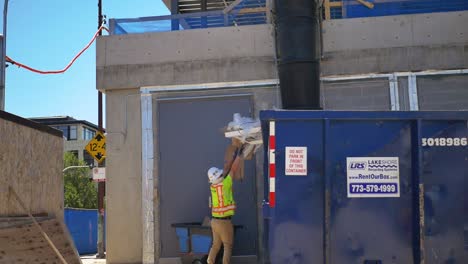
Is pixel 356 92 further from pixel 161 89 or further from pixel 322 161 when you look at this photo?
pixel 322 161

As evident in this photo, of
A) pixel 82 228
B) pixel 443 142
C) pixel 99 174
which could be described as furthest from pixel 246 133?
pixel 82 228

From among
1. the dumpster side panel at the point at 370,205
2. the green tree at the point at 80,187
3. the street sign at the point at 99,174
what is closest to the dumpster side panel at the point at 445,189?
the dumpster side panel at the point at 370,205

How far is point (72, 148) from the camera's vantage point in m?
70.5

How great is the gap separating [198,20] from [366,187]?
6754mm

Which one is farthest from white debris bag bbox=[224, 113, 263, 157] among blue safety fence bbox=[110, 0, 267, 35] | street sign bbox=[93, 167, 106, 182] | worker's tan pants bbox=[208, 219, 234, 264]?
street sign bbox=[93, 167, 106, 182]

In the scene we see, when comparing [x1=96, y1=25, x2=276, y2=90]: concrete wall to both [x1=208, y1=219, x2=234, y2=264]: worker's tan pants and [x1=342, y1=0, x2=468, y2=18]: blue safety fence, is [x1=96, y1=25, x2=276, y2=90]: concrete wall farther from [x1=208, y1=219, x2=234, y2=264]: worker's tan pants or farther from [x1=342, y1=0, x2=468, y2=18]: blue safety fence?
[x1=208, y1=219, x2=234, y2=264]: worker's tan pants

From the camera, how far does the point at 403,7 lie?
1131cm

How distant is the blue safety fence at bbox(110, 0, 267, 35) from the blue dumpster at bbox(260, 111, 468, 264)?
6048 mm

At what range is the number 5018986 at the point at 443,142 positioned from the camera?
20.1 ft

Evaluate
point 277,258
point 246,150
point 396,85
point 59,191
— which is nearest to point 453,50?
point 396,85

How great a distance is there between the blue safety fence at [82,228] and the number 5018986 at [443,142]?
23016mm

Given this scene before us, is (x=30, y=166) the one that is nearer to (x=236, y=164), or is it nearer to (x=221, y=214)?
(x=221, y=214)

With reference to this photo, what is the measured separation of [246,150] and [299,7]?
2487mm

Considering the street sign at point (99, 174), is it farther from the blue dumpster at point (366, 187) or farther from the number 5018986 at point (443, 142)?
the number 5018986 at point (443, 142)
